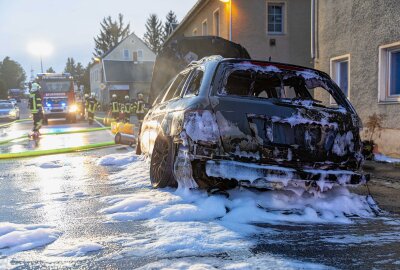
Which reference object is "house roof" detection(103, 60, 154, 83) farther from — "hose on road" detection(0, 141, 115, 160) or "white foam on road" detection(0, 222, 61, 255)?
"white foam on road" detection(0, 222, 61, 255)

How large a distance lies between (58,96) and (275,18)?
14081mm

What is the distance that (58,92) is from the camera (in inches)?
1058

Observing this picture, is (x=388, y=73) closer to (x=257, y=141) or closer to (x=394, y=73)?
(x=394, y=73)

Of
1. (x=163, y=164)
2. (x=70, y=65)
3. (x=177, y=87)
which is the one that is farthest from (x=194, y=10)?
(x=70, y=65)

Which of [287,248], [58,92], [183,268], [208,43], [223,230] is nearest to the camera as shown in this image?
[183,268]

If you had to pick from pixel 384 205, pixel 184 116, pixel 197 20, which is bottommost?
pixel 384 205

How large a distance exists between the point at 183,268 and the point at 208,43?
875 centimetres

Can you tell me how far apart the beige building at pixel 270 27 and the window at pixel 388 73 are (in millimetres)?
10790

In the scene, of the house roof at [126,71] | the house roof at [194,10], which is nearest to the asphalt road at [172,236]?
the house roof at [194,10]

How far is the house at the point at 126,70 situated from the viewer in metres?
57.2

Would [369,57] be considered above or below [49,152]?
above

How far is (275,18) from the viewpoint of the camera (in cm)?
2075

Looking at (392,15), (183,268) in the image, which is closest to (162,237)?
(183,268)

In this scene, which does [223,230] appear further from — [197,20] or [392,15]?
[197,20]
